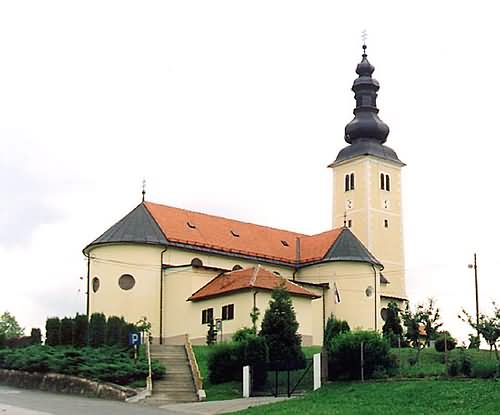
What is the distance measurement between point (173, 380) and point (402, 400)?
48.8 feet

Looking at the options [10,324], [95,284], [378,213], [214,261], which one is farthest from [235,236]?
[10,324]

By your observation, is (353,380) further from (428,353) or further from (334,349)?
(428,353)

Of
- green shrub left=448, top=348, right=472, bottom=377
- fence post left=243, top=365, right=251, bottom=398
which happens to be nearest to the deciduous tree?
fence post left=243, top=365, right=251, bottom=398

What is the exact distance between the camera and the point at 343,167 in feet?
261

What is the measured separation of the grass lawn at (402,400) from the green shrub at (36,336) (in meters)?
22.2

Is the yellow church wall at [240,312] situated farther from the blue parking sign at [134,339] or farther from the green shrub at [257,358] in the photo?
the green shrub at [257,358]

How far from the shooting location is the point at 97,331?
44.0m

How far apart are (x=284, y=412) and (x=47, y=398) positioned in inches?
491

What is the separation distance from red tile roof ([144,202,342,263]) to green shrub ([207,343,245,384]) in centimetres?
2280

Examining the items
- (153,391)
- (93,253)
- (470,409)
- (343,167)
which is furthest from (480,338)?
(343,167)

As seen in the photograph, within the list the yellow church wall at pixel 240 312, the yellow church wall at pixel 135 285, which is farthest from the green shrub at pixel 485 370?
the yellow church wall at pixel 135 285

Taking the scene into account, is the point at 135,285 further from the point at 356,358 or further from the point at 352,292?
the point at 356,358

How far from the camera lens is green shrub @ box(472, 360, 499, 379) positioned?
25891 mm

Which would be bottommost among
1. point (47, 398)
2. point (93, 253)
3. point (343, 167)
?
point (47, 398)
